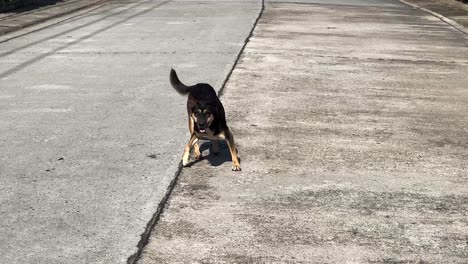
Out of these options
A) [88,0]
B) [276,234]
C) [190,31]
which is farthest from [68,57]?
[88,0]

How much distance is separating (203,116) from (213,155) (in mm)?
1185

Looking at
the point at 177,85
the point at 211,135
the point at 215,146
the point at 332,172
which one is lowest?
the point at 332,172

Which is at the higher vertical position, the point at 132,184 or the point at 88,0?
the point at 132,184

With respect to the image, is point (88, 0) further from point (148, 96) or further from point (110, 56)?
point (148, 96)

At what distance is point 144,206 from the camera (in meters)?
5.77

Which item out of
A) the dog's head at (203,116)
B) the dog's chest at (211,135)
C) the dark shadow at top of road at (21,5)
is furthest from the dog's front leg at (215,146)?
the dark shadow at top of road at (21,5)

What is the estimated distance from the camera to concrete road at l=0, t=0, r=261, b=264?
17.2 feet

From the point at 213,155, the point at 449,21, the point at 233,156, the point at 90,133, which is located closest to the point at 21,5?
the point at 449,21

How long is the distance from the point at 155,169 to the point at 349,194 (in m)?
1.94

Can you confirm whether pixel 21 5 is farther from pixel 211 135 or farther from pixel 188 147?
pixel 211 135

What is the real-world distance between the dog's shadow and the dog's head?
823 millimetres

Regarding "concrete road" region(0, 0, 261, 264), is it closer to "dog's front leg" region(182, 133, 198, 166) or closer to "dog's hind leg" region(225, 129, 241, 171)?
"dog's front leg" region(182, 133, 198, 166)

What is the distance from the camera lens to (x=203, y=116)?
20.0ft

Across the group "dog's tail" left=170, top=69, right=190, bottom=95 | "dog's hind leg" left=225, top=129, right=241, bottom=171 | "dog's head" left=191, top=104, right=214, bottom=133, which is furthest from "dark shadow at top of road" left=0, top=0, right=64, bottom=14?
"dog's head" left=191, top=104, right=214, bottom=133
